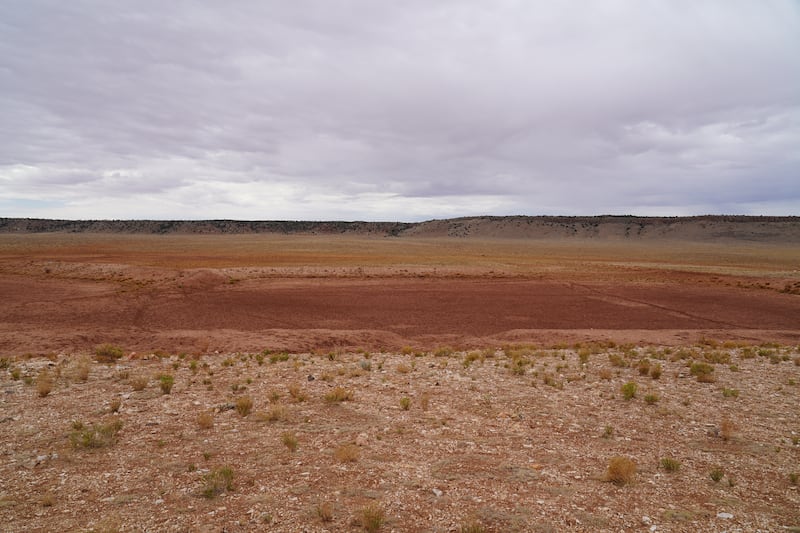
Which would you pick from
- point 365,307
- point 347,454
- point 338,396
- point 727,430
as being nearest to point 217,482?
point 347,454

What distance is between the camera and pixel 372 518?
19.7 feet

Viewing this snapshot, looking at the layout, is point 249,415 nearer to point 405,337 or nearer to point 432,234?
point 405,337

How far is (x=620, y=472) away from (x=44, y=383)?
39.6ft

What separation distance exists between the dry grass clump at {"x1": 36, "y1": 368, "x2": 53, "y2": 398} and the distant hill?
159 meters

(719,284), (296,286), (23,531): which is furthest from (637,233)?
(23,531)

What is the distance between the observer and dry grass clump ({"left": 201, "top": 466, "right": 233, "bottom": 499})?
22.3 ft

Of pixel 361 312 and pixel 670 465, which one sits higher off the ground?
pixel 670 465

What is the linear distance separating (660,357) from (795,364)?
3.72m

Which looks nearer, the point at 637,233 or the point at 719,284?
the point at 719,284

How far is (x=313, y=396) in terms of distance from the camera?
37.7 ft

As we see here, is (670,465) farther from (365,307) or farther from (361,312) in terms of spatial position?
(365,307)

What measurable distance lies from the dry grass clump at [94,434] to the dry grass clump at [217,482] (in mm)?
2499

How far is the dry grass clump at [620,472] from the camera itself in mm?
7207

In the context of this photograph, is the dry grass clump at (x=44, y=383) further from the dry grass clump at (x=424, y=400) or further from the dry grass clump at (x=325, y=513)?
the dry grass clump at (x=424, y=400)
